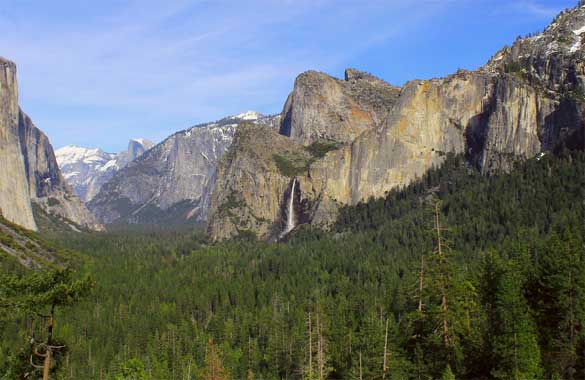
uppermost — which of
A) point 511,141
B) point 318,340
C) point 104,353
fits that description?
point 511,141

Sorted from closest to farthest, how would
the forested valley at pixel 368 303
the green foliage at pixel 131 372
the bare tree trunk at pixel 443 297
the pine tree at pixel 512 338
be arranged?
the bare tree trunk at pixel 443 297 → the pine tree at pixel 512 338 → the forested valley at pixel 368 303 → the green foliage at pixel 131 372

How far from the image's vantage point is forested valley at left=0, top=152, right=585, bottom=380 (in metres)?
43.6

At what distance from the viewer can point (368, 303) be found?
10200 cm

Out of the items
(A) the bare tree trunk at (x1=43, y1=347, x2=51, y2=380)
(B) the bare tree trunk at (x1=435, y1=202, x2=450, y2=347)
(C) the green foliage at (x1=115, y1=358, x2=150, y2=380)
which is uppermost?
(B) the bare tree trunk at (x1=435, y1=202, x2=450, y2=347)

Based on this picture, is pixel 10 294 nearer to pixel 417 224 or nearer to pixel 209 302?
pixel 209 302

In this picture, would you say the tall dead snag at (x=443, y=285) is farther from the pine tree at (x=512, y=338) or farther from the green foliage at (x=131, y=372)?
the green foliage at (x=131, y=372)

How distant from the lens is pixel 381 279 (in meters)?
132

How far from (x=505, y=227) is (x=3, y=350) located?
11693cm

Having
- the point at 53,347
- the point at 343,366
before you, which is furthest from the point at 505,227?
the point at 53,347

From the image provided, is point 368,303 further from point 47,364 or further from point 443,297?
point 47,364

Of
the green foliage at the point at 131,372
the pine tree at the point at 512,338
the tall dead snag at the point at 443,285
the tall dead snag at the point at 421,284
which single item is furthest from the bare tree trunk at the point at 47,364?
the pine tree at the point at 512,338

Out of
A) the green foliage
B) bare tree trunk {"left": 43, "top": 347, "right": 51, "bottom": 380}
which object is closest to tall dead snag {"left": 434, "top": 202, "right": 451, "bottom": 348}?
the green foliage

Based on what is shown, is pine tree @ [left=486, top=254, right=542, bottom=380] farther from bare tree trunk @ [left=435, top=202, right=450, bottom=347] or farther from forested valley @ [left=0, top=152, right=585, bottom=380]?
bare tree trunk @ [left=435, top=202, right=450, bottom=347]

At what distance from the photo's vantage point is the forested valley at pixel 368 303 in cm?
4356
